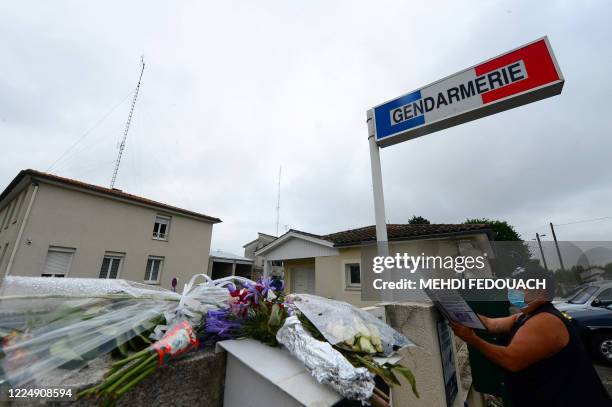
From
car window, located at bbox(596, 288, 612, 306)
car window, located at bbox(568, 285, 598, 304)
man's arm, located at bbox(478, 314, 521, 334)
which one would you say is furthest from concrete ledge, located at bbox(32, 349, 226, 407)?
car window, located at bbox(568, 285, 598, 304)

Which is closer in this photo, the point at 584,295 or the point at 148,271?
the point at 584,295

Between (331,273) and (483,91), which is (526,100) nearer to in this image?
(483,91)

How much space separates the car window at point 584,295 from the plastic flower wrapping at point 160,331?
10458 millimetres

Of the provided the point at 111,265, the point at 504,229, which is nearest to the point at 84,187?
the point at 111,265

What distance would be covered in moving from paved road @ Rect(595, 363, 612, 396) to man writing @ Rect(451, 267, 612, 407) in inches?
228

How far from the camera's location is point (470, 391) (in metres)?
3.16

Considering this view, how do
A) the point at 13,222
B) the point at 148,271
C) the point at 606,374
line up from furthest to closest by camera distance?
the point at 148,271
the point at 13,222
the point at 606,374

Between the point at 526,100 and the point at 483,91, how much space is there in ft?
1.38

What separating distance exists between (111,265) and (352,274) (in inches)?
475

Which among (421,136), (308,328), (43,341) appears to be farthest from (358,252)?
(43,341)

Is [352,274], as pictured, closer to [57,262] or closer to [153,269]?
[153,269]

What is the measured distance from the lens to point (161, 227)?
1438 centimetres

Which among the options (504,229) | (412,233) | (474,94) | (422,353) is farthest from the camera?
(504,229)

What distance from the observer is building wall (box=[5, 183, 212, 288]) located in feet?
32.3
